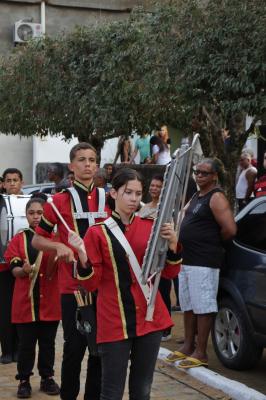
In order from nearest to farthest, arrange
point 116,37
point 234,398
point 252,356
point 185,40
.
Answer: point 234,398, point 252,356, point 185,40, point 116,37

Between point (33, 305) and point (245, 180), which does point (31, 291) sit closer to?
point (33, 305)

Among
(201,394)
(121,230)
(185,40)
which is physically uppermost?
(185,40)

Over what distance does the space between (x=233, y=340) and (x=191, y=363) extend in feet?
1.44

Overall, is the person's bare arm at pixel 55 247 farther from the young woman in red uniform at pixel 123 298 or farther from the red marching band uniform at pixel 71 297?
the young woman in red uniform at pixel 123 298

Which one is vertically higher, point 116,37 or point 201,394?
point 116,37

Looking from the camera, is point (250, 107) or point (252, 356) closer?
point (252, 356)

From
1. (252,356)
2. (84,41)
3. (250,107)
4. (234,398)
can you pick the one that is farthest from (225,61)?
(84,41)

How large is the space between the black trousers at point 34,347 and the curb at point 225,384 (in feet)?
4.34

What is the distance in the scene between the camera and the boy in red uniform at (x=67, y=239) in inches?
217

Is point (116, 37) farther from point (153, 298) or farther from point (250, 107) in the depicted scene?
point (153, 298)

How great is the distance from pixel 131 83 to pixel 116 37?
159cm

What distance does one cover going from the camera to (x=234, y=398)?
21.3 feet

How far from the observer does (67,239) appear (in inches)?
218

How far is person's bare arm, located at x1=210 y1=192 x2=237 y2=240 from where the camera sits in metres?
7.33
